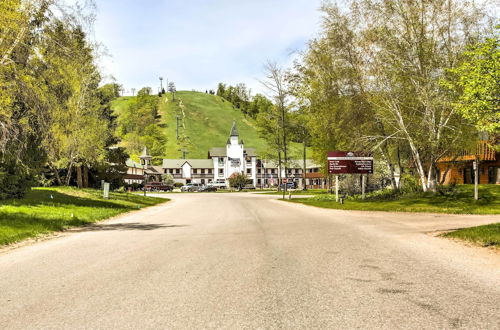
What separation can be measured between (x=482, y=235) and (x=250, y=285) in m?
9.27

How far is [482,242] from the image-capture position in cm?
1214

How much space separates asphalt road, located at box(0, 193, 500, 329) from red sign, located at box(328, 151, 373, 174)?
2295 cm

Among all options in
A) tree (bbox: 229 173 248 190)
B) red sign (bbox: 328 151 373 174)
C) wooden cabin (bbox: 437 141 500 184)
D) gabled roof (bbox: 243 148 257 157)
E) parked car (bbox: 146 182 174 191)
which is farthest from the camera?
gabled roof (bbox: 243 148 257 157)

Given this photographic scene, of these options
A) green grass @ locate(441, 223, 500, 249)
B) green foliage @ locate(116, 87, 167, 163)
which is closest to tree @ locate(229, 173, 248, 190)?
green foliage @ locate(116, 87, 167, 163)

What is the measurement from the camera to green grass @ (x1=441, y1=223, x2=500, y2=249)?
11.9 meters

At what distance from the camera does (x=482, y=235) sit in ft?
42.3

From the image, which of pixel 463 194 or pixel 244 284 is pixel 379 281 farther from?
pixel 463 194

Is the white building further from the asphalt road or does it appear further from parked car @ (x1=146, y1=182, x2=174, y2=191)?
the asphalt road

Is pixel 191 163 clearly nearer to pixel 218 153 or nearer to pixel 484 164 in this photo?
pixel 218 153

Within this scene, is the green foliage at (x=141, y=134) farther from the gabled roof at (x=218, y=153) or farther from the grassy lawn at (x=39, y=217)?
the grassy lawn at (x=39, y=217)

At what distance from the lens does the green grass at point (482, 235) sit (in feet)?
39.2

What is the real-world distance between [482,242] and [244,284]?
8488mm

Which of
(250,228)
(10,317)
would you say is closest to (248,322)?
(10,317)

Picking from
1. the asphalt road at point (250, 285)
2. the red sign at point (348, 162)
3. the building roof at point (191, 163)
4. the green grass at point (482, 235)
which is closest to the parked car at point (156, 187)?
the building roof at point (191, 163)
